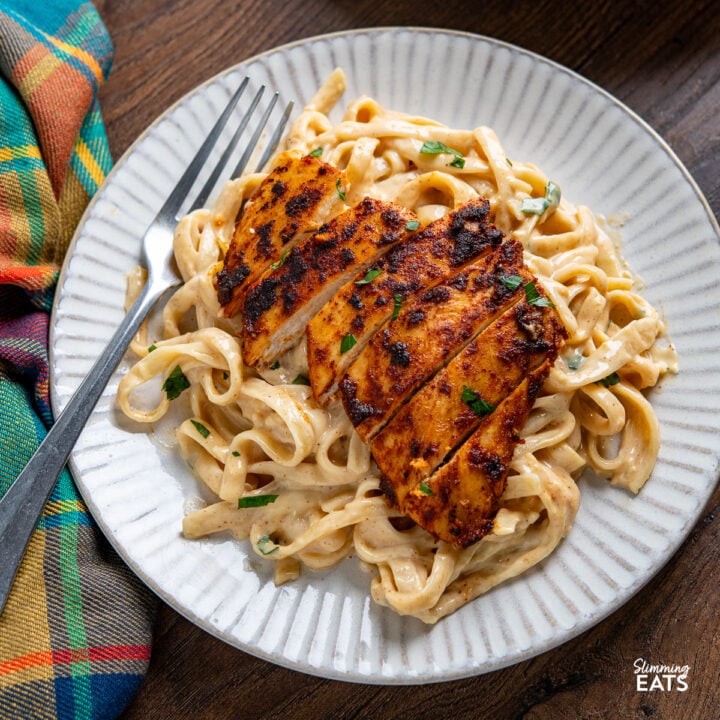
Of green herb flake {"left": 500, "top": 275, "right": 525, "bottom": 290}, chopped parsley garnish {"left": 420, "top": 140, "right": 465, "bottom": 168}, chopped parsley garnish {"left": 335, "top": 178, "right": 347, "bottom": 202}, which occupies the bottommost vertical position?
chopped parsley garnish {"left": 335, "top": 178, "right": 347, "bottom": 202}

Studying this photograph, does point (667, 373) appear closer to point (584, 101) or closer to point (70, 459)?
point (584, 101)

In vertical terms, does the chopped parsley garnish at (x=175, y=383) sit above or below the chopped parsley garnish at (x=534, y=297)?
below

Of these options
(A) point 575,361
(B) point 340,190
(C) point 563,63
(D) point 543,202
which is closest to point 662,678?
(A) point 575,361

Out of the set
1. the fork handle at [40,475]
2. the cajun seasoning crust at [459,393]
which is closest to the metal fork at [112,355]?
the fork handle at [40,475]

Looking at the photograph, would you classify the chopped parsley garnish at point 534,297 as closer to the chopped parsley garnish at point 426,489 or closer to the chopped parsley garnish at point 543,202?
the chopped parsley garnish at point 543,202

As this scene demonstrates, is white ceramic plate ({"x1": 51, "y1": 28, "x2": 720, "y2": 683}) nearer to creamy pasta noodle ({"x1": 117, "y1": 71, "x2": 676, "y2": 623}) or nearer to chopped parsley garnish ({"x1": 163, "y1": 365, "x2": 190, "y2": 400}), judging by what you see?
creamy pasta noodle ({"x1": 117, "y1": 71, "x2": 676, "y2": 623})

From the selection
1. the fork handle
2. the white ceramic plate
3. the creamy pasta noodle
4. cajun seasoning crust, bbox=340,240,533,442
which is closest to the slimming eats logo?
the white ceramic plate

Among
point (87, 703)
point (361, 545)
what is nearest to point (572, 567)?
point (361, 545)
